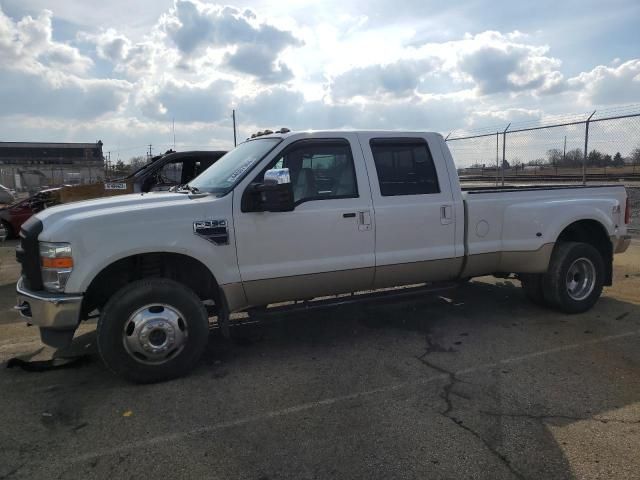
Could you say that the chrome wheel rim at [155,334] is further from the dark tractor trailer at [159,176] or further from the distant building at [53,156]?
the distant building at [53,156]

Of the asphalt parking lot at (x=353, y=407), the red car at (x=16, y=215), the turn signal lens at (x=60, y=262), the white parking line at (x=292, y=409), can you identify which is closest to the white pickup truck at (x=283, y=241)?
the turn signal lens at (x=60, y=262)

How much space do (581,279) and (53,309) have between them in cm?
550

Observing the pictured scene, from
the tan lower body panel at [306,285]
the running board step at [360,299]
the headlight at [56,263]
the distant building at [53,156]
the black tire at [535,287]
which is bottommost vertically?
the black tire at [535,287]

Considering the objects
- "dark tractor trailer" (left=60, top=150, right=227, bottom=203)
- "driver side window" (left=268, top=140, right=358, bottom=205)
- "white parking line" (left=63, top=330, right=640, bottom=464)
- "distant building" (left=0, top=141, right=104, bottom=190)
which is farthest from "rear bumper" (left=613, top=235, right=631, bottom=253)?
"distant building" (left=0, top=141, right=104, bottom=190)

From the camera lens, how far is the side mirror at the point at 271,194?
13.8ft

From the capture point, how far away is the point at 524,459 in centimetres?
297

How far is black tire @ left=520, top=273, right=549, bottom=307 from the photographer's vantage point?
234 inches

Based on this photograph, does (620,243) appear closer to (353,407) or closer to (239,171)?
(353,407)

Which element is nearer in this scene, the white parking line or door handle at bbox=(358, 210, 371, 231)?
the white parking line

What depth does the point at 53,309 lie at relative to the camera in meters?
3.87

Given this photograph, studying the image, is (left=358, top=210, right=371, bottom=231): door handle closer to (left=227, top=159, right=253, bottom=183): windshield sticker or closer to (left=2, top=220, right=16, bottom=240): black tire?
(left=227, top=159, right=253, bottom=183): windshield sticker

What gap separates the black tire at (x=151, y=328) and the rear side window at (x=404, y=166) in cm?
206

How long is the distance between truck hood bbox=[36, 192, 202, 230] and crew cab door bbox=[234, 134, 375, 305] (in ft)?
1.96

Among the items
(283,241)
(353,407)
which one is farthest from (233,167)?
(353,407)
